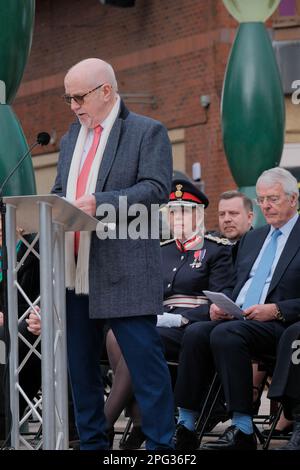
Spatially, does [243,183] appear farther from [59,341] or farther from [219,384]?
[59,341]

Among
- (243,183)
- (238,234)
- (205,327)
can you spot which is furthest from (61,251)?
(243,183)

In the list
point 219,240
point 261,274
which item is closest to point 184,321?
point 219,240

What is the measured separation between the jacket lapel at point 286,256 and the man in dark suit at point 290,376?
41cm

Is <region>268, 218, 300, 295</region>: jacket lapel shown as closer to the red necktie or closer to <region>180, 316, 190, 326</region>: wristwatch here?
<region>180, 316, 190, 326</region>: wristwatch

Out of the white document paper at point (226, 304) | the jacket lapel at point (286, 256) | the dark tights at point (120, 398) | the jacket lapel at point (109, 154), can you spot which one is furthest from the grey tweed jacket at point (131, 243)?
the dark tights at point (120, 398)

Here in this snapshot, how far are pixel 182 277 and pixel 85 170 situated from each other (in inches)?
79.1

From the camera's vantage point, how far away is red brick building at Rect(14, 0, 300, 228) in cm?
1828

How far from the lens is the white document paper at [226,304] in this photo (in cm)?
606

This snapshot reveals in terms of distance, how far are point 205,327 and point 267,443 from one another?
72 cm

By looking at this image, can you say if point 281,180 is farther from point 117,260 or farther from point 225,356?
point 117,260

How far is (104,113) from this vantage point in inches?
202

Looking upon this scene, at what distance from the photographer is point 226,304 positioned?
20.2ft

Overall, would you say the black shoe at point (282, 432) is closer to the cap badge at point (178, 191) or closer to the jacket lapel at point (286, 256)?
the jacket lapel at point (286, 256)

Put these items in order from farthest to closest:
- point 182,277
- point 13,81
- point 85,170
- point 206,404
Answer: point 13,81
point 182,277
point 206,404
point 85,170
